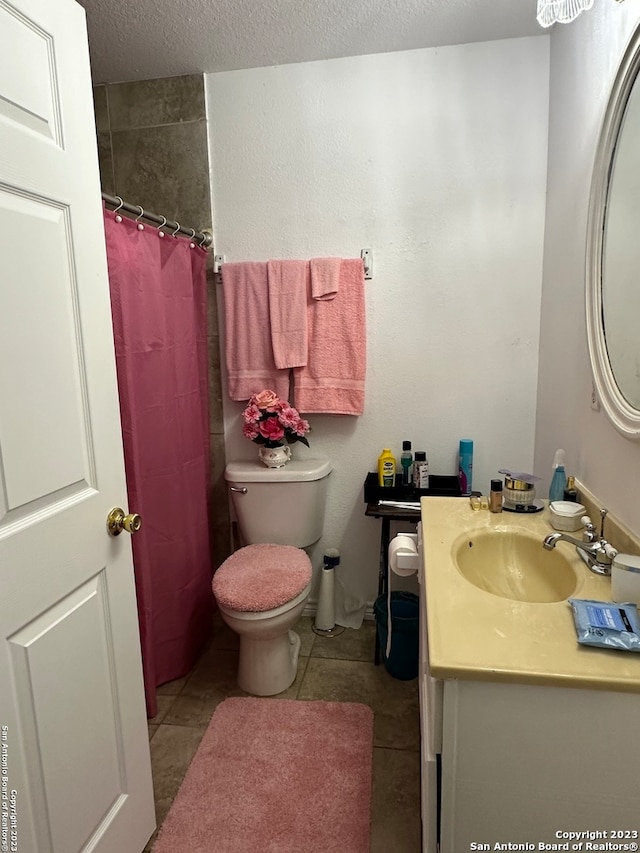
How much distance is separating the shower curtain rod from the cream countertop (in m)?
1.35

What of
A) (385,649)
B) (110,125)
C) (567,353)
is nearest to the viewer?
(567,353)

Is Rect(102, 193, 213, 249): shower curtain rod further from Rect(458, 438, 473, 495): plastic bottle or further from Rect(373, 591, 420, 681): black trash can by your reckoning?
Rect(373, 591, 420, 681): black trash can

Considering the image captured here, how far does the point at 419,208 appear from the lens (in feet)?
6.43

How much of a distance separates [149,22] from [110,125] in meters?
0.54

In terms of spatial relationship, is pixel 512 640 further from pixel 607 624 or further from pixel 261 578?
pixel 261 578

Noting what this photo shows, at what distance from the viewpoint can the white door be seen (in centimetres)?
85

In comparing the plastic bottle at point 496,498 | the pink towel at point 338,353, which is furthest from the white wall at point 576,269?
the pink towel at point 338,353

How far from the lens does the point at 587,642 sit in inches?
30.9

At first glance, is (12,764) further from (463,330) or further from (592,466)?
(463,330)

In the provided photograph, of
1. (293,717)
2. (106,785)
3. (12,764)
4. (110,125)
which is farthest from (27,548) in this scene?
(110,125)

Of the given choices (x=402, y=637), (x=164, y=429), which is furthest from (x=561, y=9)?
(x=402, y=637)

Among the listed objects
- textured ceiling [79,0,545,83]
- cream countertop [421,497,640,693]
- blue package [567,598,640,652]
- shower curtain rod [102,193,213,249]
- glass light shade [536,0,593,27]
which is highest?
textured ceiling [79,0,545,83]

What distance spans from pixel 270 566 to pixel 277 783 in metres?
0.66

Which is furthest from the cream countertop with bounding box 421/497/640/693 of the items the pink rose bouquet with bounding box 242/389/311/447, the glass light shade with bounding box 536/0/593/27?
the glass light shade with bounding box 536/0/593/27
